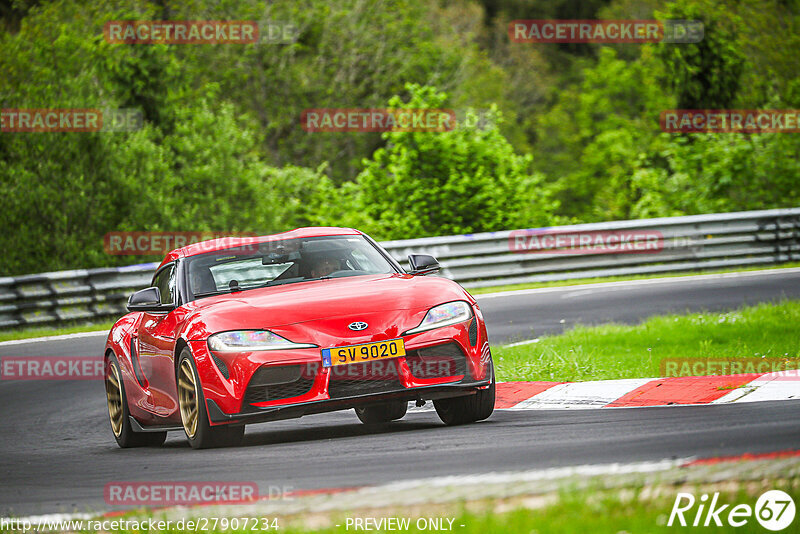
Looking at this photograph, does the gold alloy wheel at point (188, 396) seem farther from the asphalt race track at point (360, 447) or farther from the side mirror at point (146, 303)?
the side mirror at point (146, 303)

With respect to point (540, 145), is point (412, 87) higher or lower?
higher

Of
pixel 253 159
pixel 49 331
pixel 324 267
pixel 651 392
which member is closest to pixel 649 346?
pixel 651 392

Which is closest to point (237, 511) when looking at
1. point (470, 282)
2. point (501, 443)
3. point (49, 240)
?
point (501, 443)

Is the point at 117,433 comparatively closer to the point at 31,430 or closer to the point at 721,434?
the point at 31,430

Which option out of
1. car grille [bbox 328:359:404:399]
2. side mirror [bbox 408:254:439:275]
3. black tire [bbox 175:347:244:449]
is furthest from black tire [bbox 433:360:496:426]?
black tire [bbox 175:347:244:449]

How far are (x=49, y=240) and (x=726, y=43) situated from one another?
15576 millimetres

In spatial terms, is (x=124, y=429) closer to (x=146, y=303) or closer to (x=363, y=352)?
(x=146, y=303)

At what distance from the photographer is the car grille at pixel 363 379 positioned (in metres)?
7.07

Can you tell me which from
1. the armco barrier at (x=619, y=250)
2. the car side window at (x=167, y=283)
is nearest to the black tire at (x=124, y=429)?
the car side window at (x=167, y=283)

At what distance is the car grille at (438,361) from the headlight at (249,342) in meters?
0.64

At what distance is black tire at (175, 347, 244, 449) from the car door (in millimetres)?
289

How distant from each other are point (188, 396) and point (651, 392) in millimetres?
3324

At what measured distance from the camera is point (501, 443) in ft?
21.7

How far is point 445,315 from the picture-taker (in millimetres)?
7453
